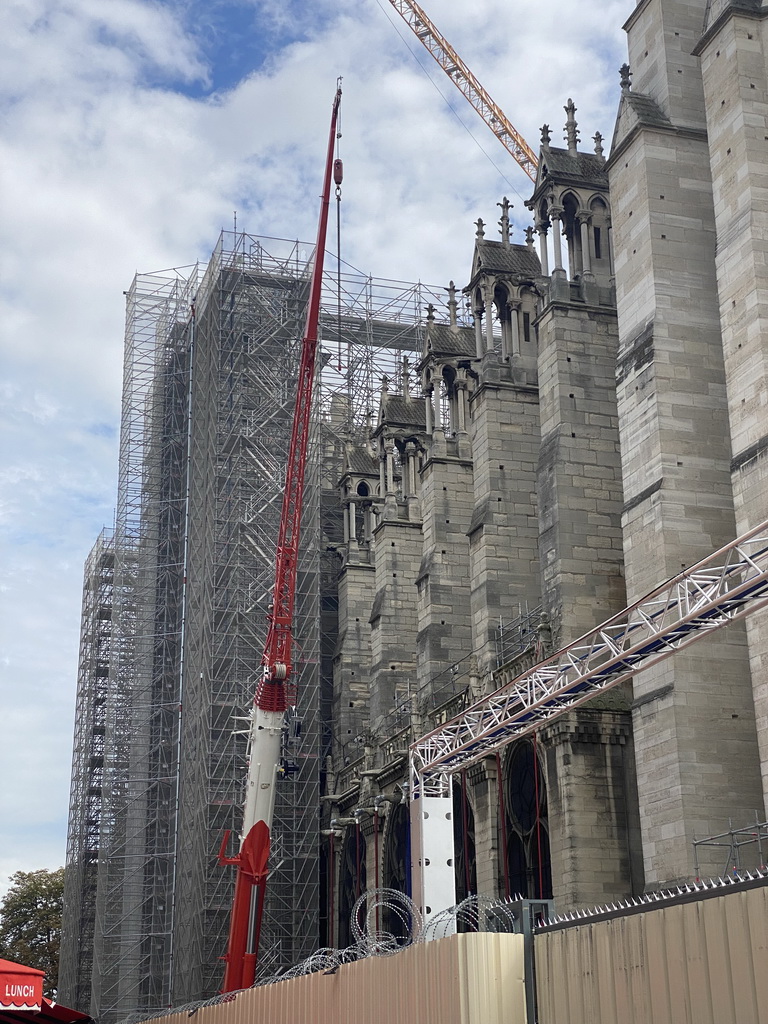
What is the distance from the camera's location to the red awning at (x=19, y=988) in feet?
61.2

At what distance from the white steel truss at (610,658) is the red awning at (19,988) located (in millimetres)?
10000

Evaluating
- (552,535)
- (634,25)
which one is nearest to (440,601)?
(552,535)

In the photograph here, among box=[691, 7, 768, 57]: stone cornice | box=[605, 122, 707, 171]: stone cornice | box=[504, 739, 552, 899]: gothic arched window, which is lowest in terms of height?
box=[504, 739, 552, 899]: gothic arched window

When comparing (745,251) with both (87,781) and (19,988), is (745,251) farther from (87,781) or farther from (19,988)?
(87,781)

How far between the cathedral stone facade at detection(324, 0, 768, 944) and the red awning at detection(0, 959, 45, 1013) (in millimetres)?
14123

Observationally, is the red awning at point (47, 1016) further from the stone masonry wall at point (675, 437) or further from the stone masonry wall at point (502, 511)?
the stone masonry wall at point (502, 511)

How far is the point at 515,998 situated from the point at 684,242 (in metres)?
20.3

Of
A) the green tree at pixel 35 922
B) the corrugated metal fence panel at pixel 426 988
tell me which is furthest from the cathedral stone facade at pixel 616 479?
the green tree at pixel 35 922

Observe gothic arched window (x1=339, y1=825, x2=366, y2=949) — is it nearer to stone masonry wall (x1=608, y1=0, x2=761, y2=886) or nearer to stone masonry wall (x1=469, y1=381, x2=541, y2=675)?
stone masonry wall (x1=469, y1=381, x2=541, y2=675)

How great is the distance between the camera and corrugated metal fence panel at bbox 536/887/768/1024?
14.5 m

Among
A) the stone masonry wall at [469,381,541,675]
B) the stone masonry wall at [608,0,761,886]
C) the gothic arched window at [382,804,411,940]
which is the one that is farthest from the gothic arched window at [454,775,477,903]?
the stone masonry wall at [608,0,761,886]

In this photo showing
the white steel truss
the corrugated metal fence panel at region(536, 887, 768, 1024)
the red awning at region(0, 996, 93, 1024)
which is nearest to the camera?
the corrugated metal fence panel at region(536, 887, 768, 1024)

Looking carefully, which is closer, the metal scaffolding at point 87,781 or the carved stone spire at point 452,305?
the carved stone spire at point 452,305

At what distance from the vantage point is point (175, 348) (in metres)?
62.8
